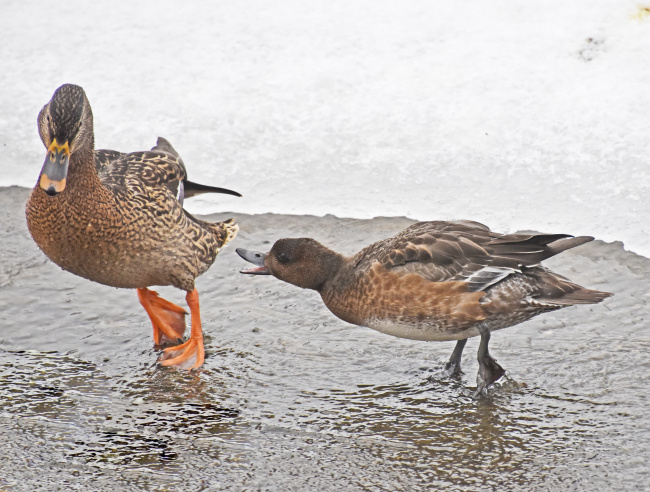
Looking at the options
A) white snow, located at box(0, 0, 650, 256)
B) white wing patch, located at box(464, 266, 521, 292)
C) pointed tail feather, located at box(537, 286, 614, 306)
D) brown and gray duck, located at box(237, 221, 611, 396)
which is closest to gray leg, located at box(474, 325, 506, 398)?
brown and gray duck, located at box(237, 221, 611, 396)

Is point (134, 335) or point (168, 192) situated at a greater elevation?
point (168, 192)

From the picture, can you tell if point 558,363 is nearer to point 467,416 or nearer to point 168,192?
point 467,416

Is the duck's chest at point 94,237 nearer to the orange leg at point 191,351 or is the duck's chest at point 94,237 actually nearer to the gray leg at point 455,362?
the orange leg at point 191,351

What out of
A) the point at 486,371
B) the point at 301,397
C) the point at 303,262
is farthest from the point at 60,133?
the point at 486,371

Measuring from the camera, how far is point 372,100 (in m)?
8.23

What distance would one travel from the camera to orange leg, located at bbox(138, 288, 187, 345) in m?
5.62

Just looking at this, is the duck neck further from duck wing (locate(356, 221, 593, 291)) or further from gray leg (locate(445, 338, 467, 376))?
gray leg (locate(445, 338, 467, 376))

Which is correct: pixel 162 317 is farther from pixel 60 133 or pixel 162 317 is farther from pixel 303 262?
pixel 60 133

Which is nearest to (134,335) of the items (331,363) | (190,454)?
(331,363)

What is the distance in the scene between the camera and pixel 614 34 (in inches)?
326

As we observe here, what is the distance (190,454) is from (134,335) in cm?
169

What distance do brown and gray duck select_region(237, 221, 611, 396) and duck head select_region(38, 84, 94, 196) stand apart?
5.66 feet

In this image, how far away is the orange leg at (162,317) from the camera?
562 centimetres

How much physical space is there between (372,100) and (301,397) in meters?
4.09
